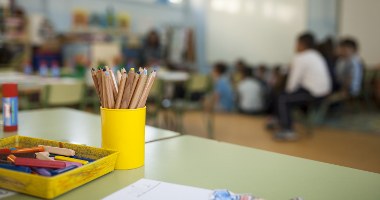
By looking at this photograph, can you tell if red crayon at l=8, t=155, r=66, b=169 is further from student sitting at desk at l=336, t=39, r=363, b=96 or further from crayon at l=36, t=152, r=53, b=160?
student sitting at desk at l=336, t=39, r=363, b=96

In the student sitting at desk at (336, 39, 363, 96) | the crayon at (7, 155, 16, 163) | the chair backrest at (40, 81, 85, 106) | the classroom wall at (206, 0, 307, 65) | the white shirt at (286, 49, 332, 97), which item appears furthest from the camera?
the classroom wall at (206, 0, 307, 65)

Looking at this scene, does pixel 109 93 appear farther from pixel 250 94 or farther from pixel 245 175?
pixel 250 94

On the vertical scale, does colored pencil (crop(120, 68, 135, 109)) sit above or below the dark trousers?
above

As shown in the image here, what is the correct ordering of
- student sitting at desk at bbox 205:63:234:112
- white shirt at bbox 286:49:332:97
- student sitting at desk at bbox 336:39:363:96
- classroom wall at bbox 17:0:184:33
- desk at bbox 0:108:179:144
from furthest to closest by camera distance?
classroom wall at bbox 17:0:184:33 < student sitting at desk at bbox 205:63:234:112 < student sitting at desk at bbox 336:39:363:96 < white shirt at bbox 286:49:332:97 < desk at bbox 0:108:179:144

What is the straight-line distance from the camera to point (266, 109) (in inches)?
225

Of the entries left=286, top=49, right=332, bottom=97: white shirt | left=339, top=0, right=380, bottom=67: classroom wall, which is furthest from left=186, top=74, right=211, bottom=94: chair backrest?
left=339, top=0, right=380, bottom=67: classroom wall

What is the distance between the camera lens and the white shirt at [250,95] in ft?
17.9

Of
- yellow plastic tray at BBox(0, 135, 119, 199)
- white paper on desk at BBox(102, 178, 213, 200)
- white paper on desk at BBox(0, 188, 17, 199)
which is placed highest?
yellow plastic tray at BBox(0, 135, 119, 199)

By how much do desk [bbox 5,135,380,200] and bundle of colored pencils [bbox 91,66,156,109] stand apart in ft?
0.55

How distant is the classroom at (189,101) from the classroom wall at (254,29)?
0.9 inches

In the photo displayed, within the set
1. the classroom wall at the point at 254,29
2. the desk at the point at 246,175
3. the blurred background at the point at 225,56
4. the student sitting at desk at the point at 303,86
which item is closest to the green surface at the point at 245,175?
the desk at the point at 246,175

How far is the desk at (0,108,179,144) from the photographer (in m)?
1.15

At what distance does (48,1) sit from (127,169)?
5.95 meters

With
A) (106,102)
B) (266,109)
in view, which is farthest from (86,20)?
(106,102)
